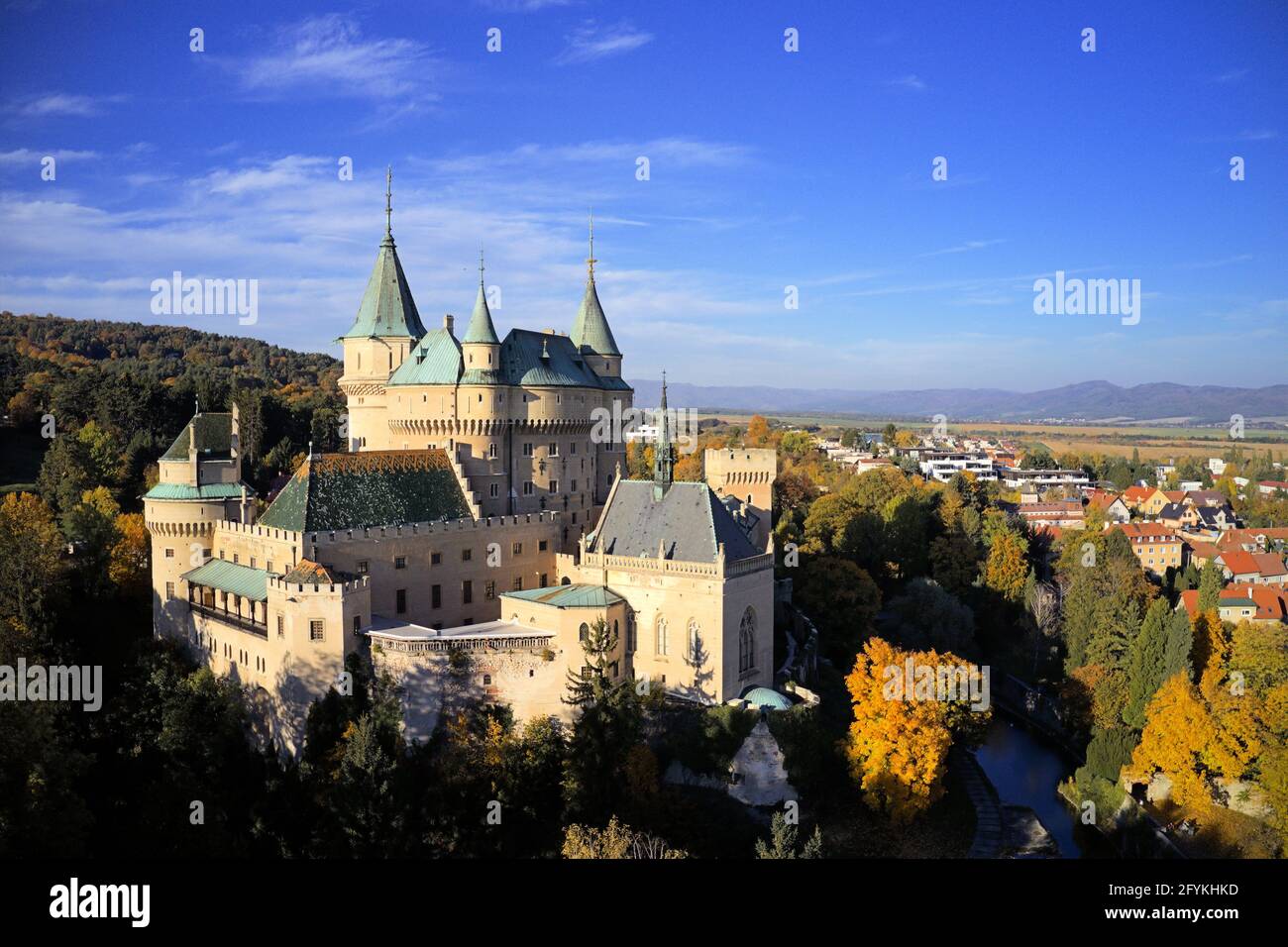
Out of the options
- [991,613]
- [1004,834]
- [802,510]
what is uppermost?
[802,510]

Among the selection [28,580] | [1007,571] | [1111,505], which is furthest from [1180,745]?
[1111,505]

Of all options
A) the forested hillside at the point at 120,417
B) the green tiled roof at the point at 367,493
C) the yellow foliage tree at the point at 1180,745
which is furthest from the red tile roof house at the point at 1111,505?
the forested hillside at the point at 120,417

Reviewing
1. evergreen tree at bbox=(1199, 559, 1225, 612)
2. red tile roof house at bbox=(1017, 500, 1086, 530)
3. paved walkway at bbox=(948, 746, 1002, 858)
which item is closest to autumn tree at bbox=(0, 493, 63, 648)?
paved walkway at bbox=(948, 746, 1002, 858)

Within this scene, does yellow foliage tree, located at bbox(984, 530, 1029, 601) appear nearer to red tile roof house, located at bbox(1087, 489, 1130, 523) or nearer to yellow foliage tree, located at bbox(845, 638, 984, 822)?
red tile roof house, located at bbox(1087, 489, 1130, 523)

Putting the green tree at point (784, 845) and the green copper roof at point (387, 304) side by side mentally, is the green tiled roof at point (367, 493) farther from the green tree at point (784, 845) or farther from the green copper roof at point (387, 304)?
the green tree at point (784, 845)
